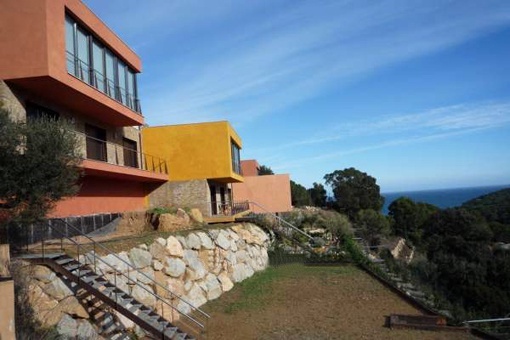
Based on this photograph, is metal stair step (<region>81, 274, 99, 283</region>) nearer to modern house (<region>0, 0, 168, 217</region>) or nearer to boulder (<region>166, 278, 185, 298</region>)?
boulder (<region>166, 278, 185, 298</region>)

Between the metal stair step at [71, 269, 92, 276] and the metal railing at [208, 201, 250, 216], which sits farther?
the metal railing at [208, 201, 250, 216]

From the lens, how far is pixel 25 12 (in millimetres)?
13805

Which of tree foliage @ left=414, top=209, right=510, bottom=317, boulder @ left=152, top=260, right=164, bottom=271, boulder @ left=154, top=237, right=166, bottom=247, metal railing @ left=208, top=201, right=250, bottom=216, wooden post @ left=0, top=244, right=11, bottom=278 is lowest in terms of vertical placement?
tree foliage @ left=414, top=209, right=510, bottom=317

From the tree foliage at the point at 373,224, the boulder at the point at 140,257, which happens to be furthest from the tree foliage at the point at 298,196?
Result: the boulder at the point at 140,257

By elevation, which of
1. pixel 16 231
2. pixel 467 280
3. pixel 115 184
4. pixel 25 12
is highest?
pixel 25 12

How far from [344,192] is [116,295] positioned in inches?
2087

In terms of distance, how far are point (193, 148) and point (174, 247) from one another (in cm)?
1403

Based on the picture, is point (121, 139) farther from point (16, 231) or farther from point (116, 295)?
point (116, 295)

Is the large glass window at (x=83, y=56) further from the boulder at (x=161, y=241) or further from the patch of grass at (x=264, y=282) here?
the patch of grass at (x=264, y=282)

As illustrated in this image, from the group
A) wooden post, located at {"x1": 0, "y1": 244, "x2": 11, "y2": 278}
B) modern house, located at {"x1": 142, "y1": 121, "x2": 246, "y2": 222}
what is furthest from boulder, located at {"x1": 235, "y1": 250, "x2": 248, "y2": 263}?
wooden post, located at {"x1": 0, "y1": 244, "x2": 11, "y2": 278}

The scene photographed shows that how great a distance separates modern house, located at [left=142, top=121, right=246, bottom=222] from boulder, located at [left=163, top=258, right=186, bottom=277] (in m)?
12.2

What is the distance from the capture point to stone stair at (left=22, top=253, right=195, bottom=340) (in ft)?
30.3

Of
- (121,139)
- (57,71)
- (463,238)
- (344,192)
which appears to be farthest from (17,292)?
(344,192)

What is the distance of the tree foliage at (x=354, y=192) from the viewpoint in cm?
5909
